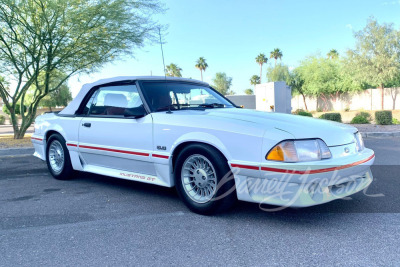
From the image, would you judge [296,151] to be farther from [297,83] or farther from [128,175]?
[297,83]

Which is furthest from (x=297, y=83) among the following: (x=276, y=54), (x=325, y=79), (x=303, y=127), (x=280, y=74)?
(x=303, y=127)

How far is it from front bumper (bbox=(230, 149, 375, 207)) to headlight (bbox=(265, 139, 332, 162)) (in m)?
0.08

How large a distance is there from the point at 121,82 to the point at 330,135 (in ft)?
8.94

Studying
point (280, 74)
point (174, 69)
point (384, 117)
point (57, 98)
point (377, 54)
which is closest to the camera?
point (384, 117)

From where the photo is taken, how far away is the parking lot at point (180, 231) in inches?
99.3

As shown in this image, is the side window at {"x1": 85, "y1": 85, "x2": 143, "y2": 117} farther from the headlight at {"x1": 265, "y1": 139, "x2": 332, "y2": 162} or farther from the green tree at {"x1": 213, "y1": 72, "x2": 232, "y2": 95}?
the green tree at {"x1": 213, "y1": 72, "x2": 232, "y2": 95}

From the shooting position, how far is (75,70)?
40.3 ft

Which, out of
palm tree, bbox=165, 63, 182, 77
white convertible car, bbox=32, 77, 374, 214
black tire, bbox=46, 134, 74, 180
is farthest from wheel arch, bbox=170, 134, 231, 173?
palm tree, bbox=165, 63, 182, 77

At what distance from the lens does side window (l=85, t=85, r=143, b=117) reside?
4177 mm

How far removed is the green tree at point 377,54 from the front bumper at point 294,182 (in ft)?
99.4

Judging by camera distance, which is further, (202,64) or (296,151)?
(202,64)

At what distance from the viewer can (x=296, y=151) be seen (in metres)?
2.96

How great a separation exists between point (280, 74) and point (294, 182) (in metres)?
39.6

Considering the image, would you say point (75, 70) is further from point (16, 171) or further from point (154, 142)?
point (154, 142)
